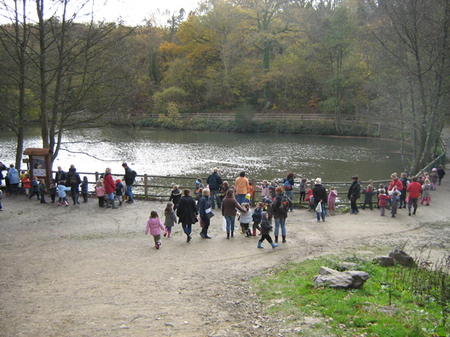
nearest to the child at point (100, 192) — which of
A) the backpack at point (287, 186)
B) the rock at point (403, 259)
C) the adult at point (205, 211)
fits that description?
the adult at point (205, 211)

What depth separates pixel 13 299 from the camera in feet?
21.6

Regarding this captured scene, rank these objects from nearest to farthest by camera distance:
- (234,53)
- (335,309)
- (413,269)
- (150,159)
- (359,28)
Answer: (335,309), (413,269), (150,159), (359,28), (234,53)

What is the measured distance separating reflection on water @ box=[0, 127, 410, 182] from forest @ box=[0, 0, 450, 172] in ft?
9.06

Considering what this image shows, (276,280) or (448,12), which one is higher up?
(448,12)

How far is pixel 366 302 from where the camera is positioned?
6.09 meters

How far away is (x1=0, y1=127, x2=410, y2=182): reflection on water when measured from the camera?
2620cm

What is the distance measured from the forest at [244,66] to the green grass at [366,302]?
1259 centimetres

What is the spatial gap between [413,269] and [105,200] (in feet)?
35.5

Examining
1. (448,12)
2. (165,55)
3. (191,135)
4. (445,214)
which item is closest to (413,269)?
(445,214)

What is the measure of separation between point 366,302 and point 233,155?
2808 cm

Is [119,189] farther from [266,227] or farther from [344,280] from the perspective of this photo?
[344,280]

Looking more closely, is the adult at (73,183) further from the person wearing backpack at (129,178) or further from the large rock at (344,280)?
the large rock at (344,280)

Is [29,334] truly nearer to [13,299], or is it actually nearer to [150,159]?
[13,299]

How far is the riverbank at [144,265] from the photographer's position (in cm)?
579
